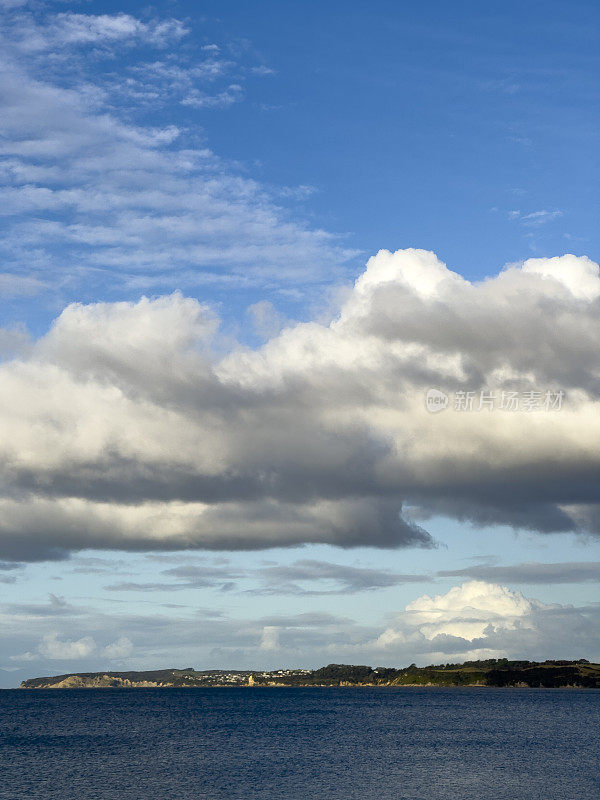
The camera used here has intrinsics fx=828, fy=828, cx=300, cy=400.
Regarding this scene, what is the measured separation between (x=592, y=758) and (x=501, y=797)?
177ft

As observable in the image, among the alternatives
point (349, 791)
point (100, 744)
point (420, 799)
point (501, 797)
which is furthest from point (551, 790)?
point (100, 744)

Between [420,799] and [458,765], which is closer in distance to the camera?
[420,799]

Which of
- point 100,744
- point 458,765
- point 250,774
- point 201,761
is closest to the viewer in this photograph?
point 250,774

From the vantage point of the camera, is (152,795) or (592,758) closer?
(152,795)

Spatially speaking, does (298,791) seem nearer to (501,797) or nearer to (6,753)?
(501,797)

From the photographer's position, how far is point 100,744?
18638 centimetres

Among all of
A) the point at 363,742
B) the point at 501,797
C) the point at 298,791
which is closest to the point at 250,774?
the point at 298,791

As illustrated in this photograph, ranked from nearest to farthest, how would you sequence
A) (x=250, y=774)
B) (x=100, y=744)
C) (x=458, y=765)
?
1. (x=250, y=774)
2. (x=458, y=765)
3. (x=100, y=744)

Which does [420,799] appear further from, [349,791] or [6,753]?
[6,753]

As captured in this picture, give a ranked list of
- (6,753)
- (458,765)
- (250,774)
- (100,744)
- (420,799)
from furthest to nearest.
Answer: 1. (100,744)
2. (6,753)
3. (458,765)
4. (250,774)
5. (420,799)

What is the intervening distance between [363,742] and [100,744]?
2335 inches

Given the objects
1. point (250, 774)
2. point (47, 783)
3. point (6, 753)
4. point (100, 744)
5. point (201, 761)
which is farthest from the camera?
point (100, 744)

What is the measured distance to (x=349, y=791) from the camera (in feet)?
371

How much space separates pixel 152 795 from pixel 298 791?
64.7 ft
